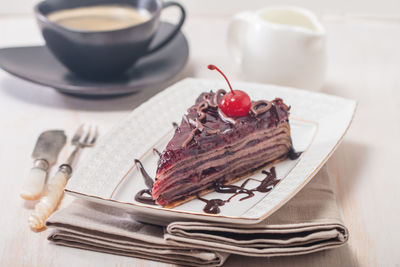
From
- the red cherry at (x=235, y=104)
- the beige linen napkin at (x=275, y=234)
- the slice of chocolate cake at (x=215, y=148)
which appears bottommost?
the beige linen napkin at (x=275, y=234)

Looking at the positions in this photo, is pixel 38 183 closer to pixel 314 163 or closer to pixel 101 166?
pixel 101 166

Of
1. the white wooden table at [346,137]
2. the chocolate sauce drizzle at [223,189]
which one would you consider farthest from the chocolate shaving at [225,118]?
the white wooden table at [346,137]

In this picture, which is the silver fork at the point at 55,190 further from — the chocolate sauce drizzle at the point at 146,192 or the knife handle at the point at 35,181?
the chocolate sauce drizzle at the point at 146,192

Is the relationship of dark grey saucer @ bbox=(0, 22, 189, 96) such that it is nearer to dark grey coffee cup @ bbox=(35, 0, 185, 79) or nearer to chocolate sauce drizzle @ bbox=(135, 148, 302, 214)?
dark grey coffee cup @ bbox=(35, 0, 185, 79)

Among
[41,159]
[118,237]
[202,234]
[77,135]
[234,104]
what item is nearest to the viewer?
[202,234]

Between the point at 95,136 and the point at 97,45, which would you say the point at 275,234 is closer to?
the point at 95,136

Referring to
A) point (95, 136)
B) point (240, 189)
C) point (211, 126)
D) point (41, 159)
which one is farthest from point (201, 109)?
point (41, 159)
